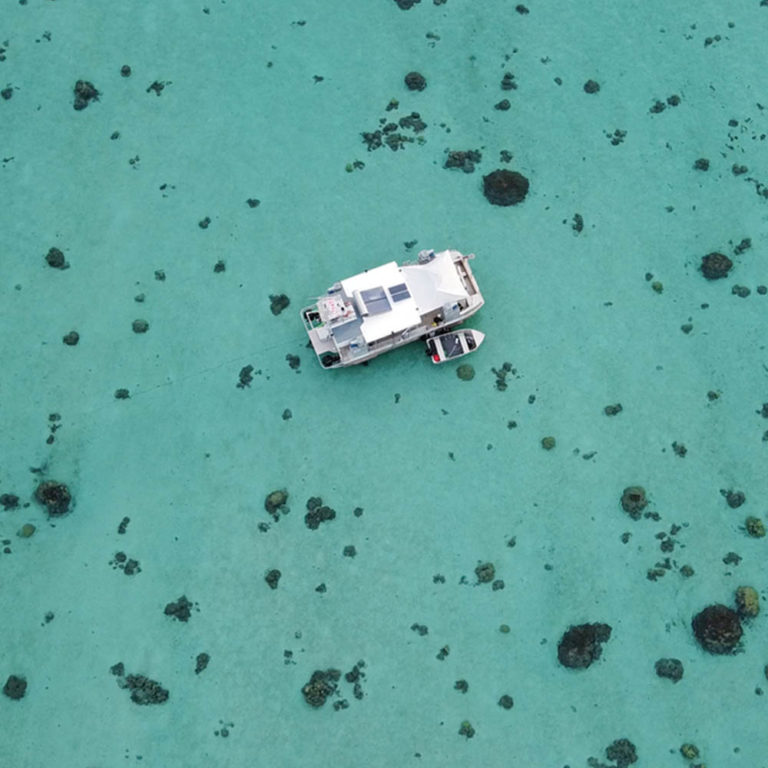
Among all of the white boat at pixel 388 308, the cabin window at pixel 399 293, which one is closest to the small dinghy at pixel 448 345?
the white boat at pixel 388 308

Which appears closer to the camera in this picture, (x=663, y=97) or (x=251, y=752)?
(x=251, y=752)

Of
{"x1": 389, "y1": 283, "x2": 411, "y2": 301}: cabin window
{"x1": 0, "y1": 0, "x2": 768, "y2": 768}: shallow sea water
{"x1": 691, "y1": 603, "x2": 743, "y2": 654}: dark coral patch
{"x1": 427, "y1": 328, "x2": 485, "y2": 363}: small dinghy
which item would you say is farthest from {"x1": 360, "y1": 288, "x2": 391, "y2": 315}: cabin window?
{"x1": 691, "y1": 603, "x2": 743, "y2": 654}: dark coral patch

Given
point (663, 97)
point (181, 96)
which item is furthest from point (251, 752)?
point (663, 97)

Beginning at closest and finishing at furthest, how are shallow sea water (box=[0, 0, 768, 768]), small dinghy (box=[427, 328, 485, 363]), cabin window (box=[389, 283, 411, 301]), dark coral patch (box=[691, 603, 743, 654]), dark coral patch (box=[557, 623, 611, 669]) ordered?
dark coral patch (box=[557, 623, 611, 669])
shallow sea water (box=[0, 0, 768, 768])
dark coral patch (box=[691, 603, 743, 654])
cabin window (box=[389, 283, 411, 301])
small dinghy (box=[427, 328, 485, 363])

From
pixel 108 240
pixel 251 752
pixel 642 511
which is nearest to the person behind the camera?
pixel 251 752

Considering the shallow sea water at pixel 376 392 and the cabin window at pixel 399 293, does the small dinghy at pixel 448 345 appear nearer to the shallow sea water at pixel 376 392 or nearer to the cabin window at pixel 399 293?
the shallow sea water at pixel 376 392

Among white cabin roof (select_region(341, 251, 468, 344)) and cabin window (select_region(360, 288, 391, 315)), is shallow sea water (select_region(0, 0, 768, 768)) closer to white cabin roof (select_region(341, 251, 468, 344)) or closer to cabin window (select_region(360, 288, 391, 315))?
white cabin roof (select_region(341, 251, 468, 344))

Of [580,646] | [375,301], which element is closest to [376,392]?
[375,301]

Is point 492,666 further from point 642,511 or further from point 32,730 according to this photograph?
point 32,730
